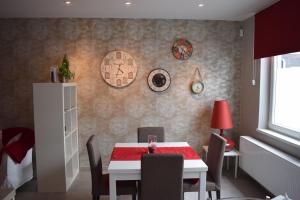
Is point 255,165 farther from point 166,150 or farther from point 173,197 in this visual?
point 173,197

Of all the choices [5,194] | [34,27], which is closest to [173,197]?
[5,194]

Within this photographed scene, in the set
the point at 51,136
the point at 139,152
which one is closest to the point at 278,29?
the point at 139,152

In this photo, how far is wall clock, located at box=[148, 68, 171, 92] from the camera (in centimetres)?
438

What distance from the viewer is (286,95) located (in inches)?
140

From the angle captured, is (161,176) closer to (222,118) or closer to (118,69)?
(222,118)

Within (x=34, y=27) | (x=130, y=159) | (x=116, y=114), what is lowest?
(x=130, y=159)

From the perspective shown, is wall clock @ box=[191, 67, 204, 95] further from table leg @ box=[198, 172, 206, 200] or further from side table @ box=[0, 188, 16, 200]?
side table @ box=[0, 188, 16, 200]

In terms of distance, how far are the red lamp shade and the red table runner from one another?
1098 millimetres

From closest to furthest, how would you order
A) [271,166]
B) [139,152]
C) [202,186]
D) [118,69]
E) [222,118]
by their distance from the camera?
1. [202,186]
2. [139,152]
3. [271,166]
4. [222,118]
5. [118,69]

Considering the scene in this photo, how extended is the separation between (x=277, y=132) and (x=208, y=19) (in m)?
2.04

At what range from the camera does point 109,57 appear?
4.33 meters

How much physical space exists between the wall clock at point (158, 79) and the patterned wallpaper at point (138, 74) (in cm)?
8

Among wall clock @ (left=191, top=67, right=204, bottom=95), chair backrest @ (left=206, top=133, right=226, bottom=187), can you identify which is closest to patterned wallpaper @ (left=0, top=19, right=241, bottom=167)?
wall clock @ (left=191, top=67, right=204, bottom=95)

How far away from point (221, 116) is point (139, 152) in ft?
5.42
